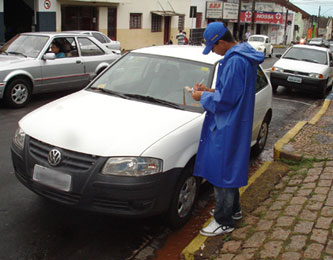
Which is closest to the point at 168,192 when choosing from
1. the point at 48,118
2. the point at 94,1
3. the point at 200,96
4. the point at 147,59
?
the point at 200,96

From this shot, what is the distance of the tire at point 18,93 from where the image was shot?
8461 mm

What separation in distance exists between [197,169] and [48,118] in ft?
5.06

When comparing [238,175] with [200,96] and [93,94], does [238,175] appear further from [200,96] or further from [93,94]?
[93,94]

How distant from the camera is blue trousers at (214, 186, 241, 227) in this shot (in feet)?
11.4

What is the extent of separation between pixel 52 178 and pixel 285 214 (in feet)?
7.28

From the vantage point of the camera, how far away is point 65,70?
30.7ft

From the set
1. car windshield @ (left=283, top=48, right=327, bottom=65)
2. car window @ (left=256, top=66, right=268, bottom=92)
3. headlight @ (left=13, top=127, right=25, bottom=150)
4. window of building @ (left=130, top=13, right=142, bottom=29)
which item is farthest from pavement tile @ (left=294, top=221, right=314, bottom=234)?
window of building @ (left=130, top=13, right=142, bottom=29)

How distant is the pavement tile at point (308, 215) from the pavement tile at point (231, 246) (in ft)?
2.43

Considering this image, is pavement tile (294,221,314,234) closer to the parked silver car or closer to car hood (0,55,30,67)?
the parked silver car

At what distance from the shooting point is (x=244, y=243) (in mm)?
3447

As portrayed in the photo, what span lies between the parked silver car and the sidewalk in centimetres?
528

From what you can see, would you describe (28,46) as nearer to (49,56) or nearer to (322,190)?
(49,56)

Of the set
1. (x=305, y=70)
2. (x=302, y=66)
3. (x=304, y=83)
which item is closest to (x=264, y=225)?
(x=304, y=83)

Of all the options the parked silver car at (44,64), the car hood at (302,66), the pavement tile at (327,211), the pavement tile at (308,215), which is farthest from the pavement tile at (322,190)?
the car hood at (302,66)
